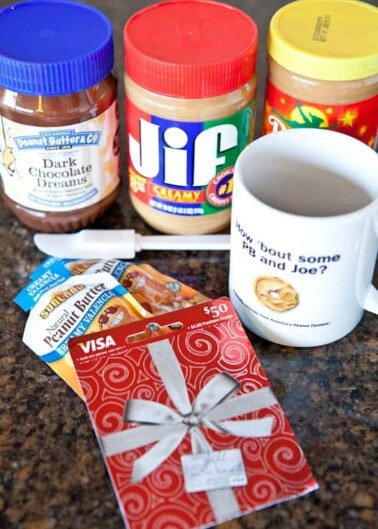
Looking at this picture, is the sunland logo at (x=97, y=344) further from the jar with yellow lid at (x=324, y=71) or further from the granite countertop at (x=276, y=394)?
the jar with yellow lid at (x=324, y=71)

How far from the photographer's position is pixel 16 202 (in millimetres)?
729

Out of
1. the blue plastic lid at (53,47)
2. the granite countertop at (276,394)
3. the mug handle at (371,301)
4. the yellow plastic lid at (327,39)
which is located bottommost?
the granite countertop at (276,394)

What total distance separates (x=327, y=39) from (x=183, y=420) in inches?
12.9

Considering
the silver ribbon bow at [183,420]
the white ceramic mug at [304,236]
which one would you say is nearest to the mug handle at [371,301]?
the white ceramic mug at [304,236]

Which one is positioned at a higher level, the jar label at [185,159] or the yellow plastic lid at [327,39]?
the yellow plastic lid at [327,39]

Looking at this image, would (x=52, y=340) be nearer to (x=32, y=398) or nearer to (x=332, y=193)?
(x=32, y=398)

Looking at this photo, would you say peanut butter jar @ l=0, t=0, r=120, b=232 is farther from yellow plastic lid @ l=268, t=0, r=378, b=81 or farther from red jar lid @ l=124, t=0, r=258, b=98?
yellow plastic lid @ l=268, t=0, r=378, b=81

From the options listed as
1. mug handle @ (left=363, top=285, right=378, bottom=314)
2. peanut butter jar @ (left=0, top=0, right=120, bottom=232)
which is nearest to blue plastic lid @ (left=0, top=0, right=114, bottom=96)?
peanut butter jar @ (left=0, top=0, right=120, bottom=232)

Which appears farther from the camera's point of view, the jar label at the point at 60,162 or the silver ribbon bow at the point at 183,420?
the jar label at the point at 60,162

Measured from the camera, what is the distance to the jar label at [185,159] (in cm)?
Result: 66

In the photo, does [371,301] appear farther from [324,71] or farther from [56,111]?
[56,111]

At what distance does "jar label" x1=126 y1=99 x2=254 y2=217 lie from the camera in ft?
2.17

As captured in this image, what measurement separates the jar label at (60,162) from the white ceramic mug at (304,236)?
141mm

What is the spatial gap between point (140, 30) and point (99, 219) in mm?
181
